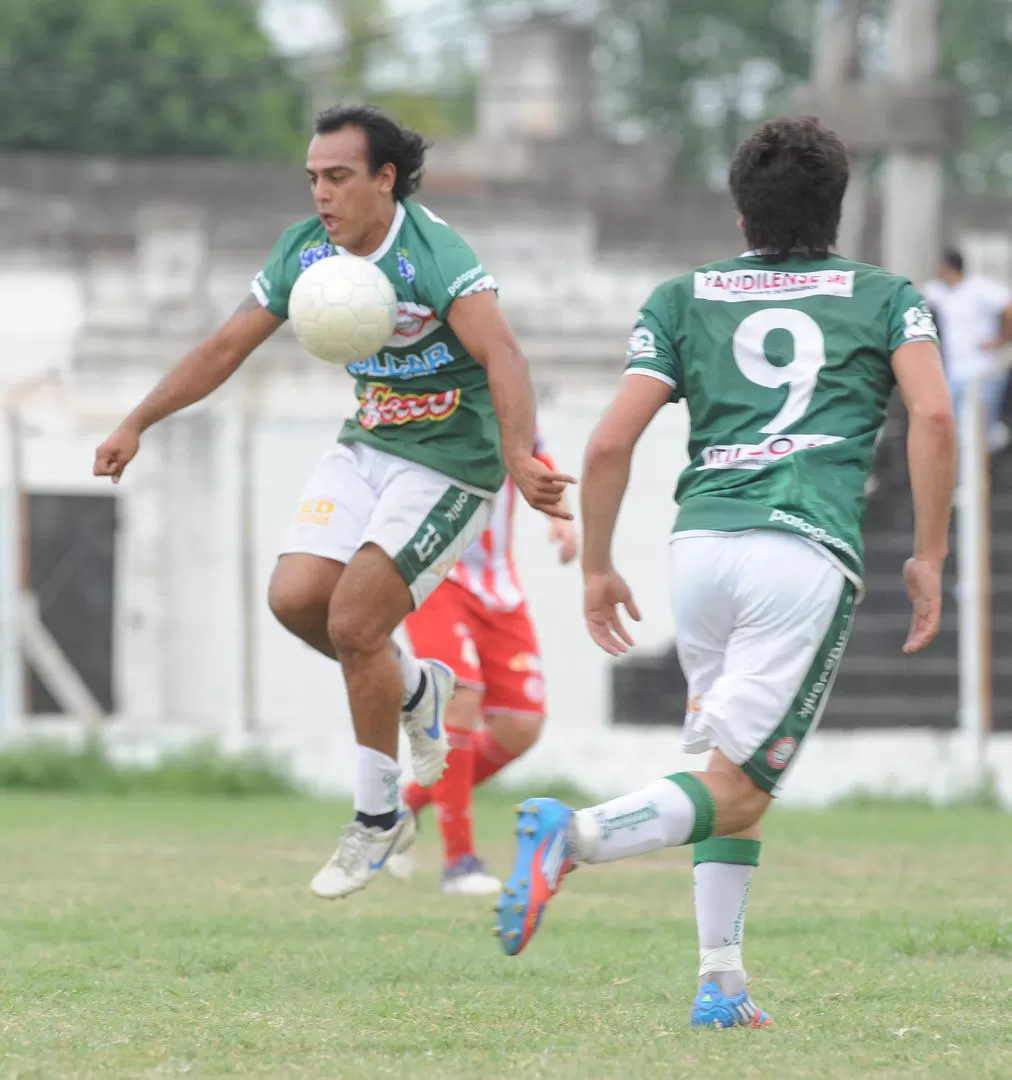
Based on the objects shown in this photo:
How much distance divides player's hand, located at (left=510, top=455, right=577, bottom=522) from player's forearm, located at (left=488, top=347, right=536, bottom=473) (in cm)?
8

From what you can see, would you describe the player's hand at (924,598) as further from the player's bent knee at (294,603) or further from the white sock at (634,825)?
the player's bent knee at (294,603)

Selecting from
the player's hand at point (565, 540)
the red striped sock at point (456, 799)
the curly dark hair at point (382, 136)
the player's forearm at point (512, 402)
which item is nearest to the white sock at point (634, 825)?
the player's forearm at point (512, 402)

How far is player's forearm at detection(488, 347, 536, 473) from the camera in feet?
19.8

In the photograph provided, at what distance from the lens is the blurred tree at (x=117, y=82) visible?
1400 inches

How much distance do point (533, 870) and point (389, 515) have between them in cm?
217

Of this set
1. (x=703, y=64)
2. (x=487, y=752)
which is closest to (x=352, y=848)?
(x=487, y=752)

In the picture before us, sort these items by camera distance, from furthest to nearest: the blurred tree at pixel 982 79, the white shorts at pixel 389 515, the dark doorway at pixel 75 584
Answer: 1. the blurred tree at pixel 982 79
2. the dark doorway at pixel 75 584
3. the white shorts at pixel 389 515

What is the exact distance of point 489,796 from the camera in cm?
1287

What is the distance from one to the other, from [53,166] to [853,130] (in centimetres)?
1465

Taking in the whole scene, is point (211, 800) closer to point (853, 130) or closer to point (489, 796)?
point (489, 796)

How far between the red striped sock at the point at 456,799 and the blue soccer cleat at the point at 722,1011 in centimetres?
316

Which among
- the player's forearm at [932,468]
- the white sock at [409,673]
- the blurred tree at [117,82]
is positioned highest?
the blurred tree at [117,82]

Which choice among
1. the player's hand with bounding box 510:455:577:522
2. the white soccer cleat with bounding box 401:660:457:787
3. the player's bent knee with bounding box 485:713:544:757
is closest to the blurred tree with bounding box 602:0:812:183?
the player's bent knee with bounding box 485:713:544:757

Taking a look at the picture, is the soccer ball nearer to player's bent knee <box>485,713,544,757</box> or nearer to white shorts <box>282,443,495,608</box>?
white shorts <box>282,443,495,608</box>
